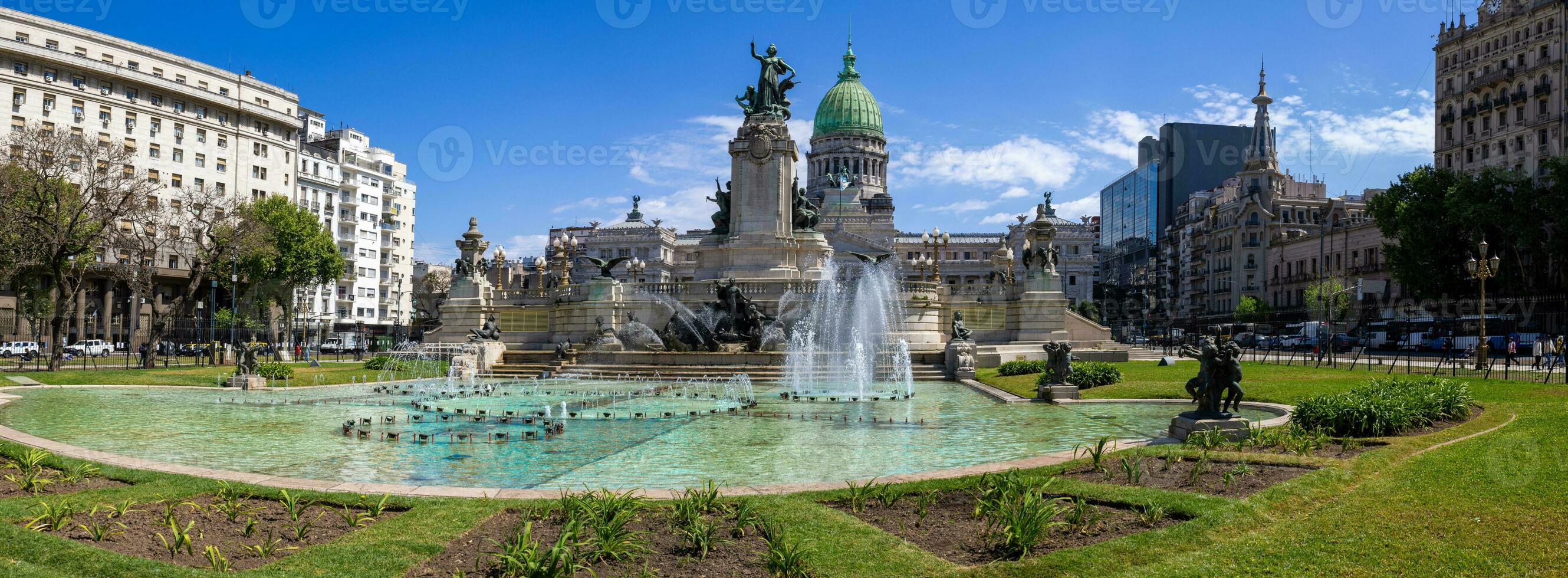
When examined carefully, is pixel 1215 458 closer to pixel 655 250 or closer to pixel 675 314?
pixel 675 314

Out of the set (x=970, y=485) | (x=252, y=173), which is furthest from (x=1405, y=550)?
(x=252, y=173)

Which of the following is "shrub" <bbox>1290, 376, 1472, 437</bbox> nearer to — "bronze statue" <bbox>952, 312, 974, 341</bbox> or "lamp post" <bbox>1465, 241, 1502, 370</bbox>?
"lamp post" <bbox>1465, 241, 1502, 370</bbox>

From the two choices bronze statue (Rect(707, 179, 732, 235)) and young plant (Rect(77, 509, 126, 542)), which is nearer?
young plant (Rect(77, 509, 126, 542))

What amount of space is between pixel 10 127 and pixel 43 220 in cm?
4050

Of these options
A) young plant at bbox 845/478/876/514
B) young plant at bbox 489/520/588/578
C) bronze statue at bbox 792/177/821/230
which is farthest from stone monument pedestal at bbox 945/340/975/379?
young plant at bbox 489/520/588/578

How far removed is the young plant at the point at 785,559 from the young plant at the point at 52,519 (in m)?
6.33

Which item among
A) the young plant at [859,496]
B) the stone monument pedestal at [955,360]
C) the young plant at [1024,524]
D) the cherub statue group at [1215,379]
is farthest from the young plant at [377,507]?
the stone monument pedestal at [955,360]

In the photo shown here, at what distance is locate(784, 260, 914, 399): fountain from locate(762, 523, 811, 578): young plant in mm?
26030

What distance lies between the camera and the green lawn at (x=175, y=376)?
94.9ft

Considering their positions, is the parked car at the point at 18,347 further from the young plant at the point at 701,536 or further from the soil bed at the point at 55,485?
the young plant at the point at 701,536

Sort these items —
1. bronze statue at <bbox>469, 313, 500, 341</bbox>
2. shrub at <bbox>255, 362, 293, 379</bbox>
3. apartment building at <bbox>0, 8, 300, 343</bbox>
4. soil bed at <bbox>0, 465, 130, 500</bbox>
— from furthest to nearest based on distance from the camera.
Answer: apartment building at <bbox>0, 8, 300, 343</bbox>, bronze statue at <bbox>469, 313, 500, 341</bbox>, shrub at <bbox>255, 362, 293, 379</bbox>, soil bed at <bbox>0, 465, 130, 500</bbox>

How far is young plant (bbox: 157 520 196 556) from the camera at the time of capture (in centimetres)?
766

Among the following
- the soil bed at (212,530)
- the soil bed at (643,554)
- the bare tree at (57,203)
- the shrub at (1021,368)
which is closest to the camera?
the soil bed at (643,554)

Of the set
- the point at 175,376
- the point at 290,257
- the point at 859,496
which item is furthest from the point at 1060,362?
the point at 290,257
